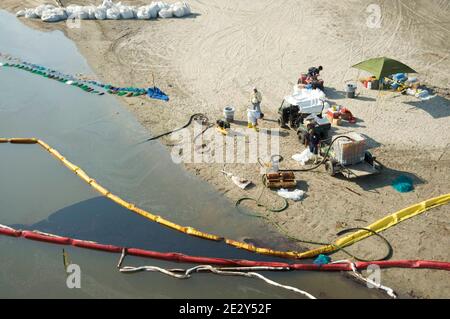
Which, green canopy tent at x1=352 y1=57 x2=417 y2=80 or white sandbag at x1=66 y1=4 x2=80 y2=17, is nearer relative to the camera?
green canopy tent at x1=352 y1=57 x2=417 y2=80

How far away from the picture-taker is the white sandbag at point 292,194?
15.0m

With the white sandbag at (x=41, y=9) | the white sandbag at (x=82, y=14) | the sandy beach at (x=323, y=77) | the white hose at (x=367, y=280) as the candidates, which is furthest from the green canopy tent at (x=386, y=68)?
the white sandbag at (x=41, y=9)

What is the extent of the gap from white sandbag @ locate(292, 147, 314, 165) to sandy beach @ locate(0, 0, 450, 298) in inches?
11.2

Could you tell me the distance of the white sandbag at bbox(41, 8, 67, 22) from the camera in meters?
31.5

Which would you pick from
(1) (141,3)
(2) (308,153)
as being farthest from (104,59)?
(2) (308,153)

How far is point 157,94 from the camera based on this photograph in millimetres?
21875

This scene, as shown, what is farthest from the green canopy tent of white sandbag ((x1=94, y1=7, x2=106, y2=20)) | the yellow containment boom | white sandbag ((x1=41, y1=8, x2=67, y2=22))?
white sandbag ((x1=41, y1=8, x2=67, y2=22))

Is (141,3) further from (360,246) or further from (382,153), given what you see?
(360,246)

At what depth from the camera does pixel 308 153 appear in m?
16.9

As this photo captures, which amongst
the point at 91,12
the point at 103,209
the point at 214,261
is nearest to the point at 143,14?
the point at 91,12

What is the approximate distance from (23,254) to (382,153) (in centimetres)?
1219

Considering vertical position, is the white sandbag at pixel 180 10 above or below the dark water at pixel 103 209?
above

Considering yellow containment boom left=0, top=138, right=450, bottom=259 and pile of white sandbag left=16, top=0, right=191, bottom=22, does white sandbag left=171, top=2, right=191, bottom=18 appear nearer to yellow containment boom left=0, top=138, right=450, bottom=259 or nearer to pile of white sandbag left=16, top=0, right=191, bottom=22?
pile of white sandbag left=16, top=0, right=191, bottom=22

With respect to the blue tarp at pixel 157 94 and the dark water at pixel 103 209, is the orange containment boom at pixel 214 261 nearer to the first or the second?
the dark water at pixel 103 209
